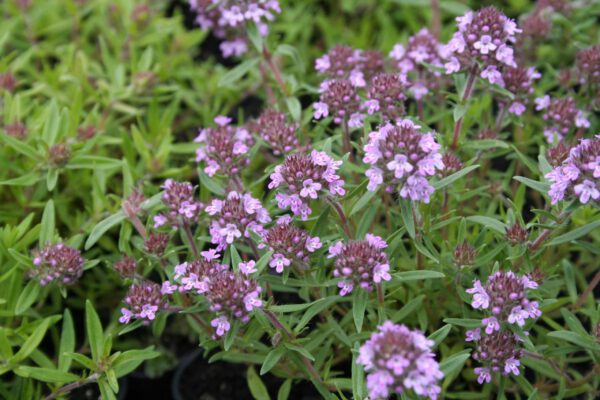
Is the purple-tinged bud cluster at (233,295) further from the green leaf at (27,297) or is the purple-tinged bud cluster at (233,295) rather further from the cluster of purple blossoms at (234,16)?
the cluster of purple blossoms at (234,16)

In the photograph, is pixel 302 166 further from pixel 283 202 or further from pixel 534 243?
pixel 534 243

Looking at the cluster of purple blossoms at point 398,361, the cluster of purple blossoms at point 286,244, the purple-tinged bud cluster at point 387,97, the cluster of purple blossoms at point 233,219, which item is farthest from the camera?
the purple-tinged bud cluster at point 387,97

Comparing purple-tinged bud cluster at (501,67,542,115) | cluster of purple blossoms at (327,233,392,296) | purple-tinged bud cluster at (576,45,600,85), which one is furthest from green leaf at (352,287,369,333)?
purple-tinged bud cluster at (576,45,600,85)

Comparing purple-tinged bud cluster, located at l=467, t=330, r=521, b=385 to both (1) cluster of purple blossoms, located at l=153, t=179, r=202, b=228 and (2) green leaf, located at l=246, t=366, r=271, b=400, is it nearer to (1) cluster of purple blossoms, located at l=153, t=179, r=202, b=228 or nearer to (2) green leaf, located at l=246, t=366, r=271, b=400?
(2) green leaf, located at l=246, t=366, r=271, b=400

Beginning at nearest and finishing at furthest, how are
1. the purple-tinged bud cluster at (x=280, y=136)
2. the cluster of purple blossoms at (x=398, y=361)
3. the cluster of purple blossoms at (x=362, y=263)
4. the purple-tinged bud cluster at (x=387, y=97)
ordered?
the cluster of purple blossoms at (x=398, y=361), the cluster of purple blossoms at (x=362, y=263), the purple-tinged bud cluster at (x=387, y=97), the purple-tinged bud cluster at (x=280, y=136)

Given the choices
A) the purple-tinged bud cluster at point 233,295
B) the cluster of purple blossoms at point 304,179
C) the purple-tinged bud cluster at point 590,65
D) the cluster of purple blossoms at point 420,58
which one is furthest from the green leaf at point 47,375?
the purple-tinged bud cluster at point 590,65

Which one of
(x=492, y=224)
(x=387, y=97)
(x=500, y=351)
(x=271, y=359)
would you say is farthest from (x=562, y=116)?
(x=271, y=359)

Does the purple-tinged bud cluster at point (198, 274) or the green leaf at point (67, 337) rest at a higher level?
the purple-tinged bud cluster at point (198, 274)
